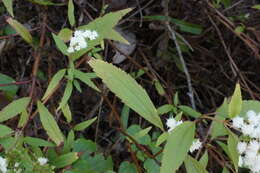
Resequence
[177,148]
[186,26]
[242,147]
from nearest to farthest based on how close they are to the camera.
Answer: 1. [177,148]
2. [242,147]
3. [186,26]

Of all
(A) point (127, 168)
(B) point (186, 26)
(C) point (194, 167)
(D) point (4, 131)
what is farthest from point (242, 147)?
(B) point (186, 26)

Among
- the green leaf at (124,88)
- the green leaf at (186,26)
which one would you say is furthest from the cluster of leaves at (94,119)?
the green leaf at (186,26)

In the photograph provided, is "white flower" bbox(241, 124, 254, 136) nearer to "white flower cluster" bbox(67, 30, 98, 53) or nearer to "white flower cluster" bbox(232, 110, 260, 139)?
"white flower cluster" bbox(232, 110, 260, 139)

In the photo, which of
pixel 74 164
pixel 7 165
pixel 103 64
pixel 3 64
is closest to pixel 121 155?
pixel 74 164

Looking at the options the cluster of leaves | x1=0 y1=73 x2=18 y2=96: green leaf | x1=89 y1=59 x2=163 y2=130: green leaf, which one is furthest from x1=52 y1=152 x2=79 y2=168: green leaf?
x1=0 y1=73 x2=18 y2=96: green leaf

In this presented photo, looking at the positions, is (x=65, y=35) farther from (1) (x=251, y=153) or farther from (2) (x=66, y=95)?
(1) (x=251, y=153)

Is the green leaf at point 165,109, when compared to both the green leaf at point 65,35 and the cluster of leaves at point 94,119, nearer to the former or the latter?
the cluster of leaves at point 94,119
